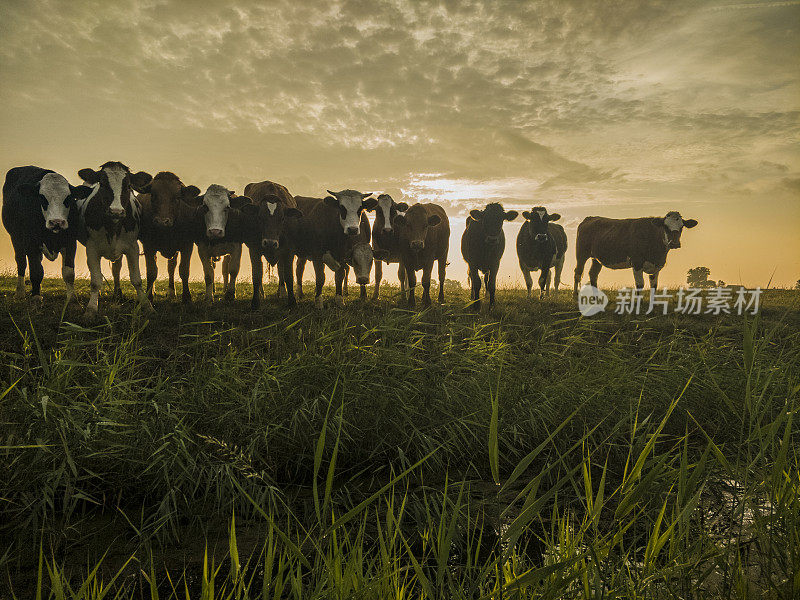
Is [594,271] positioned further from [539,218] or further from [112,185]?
[112,185]

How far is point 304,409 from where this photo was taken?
3.79 metres

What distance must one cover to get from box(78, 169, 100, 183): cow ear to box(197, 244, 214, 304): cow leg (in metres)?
2.34

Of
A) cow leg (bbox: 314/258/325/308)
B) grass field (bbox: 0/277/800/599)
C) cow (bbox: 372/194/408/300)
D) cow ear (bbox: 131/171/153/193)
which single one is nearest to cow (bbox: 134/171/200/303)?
cow ear (bbox: 131/171/153/193)

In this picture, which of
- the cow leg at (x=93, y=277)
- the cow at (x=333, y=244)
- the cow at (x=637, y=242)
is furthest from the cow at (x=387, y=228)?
the cow at (x=637, y=242)

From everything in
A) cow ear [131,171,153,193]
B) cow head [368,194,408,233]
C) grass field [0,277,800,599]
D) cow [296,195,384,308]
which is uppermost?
cow ear [131,171,153,193]

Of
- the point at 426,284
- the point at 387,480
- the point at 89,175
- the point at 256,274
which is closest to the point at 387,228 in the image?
the point at 426,284

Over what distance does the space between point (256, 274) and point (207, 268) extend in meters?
1.16

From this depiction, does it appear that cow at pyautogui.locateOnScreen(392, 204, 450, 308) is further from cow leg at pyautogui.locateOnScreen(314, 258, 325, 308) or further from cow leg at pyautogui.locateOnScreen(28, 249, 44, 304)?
cow leg at pyautogui.locateOnScreen(28, 249, 44, 304)

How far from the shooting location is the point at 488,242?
39.5 ft

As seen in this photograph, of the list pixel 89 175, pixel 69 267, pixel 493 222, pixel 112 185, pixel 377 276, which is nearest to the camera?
pixel 112 185

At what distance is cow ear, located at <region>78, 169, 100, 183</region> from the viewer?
26.0 ft

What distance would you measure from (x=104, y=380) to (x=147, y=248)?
6.76 meters

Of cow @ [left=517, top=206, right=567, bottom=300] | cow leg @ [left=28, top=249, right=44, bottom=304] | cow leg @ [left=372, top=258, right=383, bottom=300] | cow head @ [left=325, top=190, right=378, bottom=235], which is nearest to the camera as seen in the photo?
cow leg @ [left=28, top=249, right=44, bottom=304]

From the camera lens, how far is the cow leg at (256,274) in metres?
8.98
